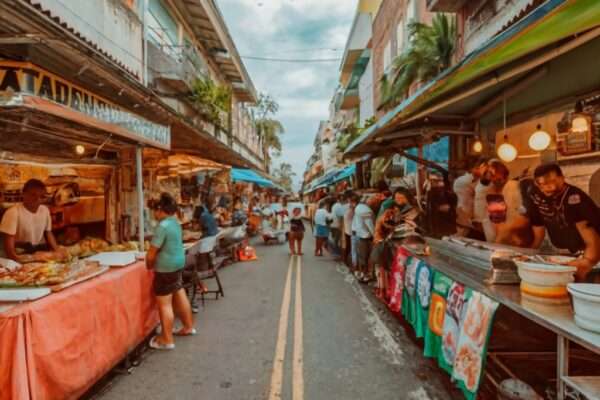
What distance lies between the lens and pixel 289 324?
5.73 metres

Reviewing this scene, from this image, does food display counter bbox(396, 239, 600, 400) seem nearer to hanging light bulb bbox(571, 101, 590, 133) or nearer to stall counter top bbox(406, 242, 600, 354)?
stall counter top bbox(406, 242, 600, 354)

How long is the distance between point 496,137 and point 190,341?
698 cm

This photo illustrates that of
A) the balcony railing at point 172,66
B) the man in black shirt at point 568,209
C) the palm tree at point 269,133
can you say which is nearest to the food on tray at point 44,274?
the man in black shirt at point 568,209

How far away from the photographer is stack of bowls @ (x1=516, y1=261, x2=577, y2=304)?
2.70 metres

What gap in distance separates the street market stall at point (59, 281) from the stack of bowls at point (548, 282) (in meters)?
4.12

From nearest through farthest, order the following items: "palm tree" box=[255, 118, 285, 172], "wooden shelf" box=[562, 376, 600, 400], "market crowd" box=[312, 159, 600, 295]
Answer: "wooden shelf" box=[562, 376, 600, 400]
"market crowd" box=[312, 159, 600, 295]
"palm tree" box=[255, 118, 285, 172]

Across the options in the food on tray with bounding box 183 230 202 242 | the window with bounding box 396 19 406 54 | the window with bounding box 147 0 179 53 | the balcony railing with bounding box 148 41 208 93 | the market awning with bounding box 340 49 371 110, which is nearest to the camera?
the food on tray with bounding box 183 230 202 242

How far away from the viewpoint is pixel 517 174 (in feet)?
21.7

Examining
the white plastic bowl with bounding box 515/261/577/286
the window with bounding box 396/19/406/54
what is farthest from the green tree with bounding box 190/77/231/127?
the white plastic bowl with bounding box 515/261/577/286

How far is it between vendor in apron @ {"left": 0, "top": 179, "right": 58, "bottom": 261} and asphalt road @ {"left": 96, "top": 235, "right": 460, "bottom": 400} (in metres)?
2.59

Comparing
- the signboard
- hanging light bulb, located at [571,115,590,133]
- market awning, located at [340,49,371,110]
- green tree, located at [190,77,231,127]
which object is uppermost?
market awning, located at [340,49,371,110]

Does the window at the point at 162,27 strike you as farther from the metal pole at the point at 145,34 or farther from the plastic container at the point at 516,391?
the plastic container at the point at 516,391

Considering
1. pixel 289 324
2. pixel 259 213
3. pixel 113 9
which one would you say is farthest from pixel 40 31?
pixel 259 213

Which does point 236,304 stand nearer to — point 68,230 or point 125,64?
point 68,230
